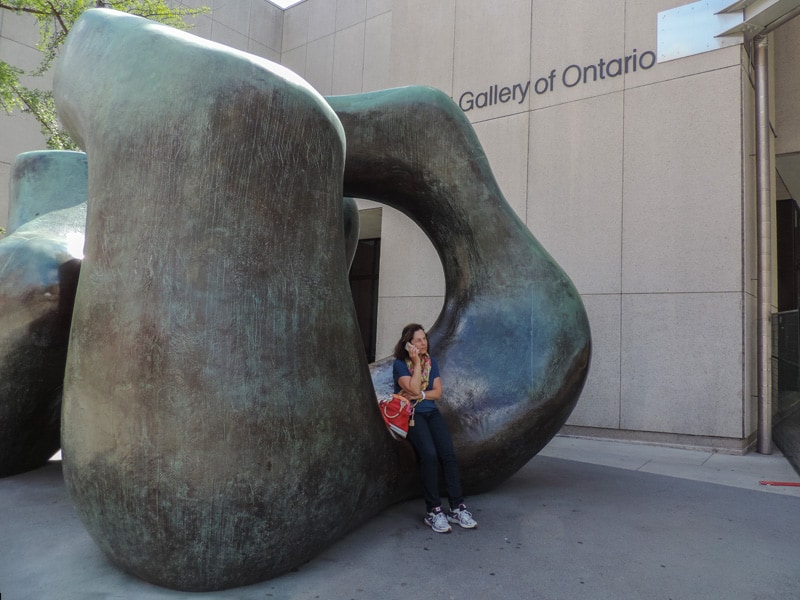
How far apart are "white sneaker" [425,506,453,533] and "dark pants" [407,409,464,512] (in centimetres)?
4

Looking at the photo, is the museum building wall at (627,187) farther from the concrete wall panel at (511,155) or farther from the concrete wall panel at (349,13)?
the concrete wall panel at (349,13)

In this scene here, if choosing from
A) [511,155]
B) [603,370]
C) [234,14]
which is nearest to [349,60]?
[234,14]

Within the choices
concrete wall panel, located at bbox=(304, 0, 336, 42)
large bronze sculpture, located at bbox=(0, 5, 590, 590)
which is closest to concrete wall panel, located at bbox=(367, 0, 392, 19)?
concrete wall panel, located at bbox=(304, 0, 336, 42)

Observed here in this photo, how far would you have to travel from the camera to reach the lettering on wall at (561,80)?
8211 millimetres

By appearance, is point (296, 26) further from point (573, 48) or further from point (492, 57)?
point (573, 48)

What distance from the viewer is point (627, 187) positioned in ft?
26.5

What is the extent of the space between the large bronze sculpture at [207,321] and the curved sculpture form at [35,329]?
161 centimetres

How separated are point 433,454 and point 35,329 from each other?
10.5ft

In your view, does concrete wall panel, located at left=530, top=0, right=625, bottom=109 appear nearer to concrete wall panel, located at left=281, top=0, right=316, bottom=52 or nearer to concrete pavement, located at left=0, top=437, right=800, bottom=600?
concrete pavement, located at left=0, top=437, right=800, bottom=600

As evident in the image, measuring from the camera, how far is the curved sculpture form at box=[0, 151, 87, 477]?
14.8 feet

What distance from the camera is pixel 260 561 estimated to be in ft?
9.33

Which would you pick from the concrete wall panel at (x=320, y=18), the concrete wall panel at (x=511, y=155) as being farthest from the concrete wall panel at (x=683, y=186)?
the concrete wall panel at (x=320, y=18)

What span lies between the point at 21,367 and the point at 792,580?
17.5 feet

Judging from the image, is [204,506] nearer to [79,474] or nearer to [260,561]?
[260,561]
